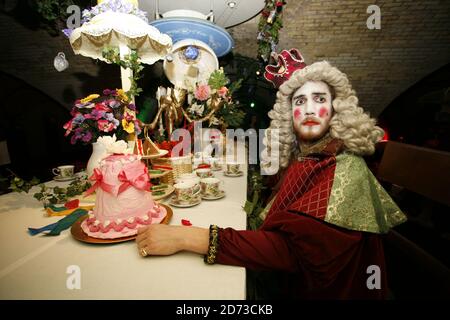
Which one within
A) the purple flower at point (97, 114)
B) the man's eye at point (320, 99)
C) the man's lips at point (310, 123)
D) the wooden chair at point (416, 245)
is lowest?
the wooden chair at point (416, 245)

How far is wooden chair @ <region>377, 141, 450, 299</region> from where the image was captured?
3.43ft

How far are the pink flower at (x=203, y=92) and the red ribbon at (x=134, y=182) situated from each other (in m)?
1.54

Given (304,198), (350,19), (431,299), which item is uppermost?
(350,19)

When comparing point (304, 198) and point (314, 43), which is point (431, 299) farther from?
point (314, 43)

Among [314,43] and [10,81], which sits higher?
[314,43]

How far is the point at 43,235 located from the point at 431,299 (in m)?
1.66


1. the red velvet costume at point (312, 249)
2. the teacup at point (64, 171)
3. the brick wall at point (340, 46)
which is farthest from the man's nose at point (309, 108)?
the brick wall at point (340, 46)

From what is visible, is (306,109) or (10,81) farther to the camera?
(10,81)

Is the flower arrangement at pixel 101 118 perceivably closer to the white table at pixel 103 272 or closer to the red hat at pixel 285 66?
the white table at pixel 103 272

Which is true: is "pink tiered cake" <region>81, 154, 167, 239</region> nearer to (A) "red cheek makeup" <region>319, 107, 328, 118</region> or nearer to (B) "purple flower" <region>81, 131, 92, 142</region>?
(B) "purple flower" <region>81, 131, 92, 142</region>

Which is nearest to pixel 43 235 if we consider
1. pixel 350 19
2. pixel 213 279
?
pixel 213 279

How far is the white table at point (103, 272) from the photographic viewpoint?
2.15 feet

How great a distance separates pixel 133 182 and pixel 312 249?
2.20 ft

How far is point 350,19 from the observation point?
16.0ft
